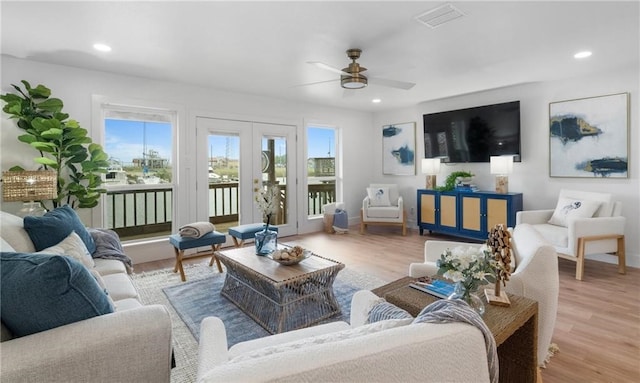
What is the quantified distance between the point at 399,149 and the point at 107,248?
16.8 ft

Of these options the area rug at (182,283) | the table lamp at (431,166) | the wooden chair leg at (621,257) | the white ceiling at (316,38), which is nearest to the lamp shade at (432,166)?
the table lamp at (431,166)

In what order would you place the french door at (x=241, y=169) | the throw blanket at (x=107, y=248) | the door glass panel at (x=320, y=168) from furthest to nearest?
the door glass panel at (x=320, y=168) → the french door at (x=241, y=169) → the throw blanket at (x=107, y=248)

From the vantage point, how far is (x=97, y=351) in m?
1.11

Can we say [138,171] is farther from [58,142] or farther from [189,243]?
[189,243]

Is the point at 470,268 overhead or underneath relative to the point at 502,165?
underneath

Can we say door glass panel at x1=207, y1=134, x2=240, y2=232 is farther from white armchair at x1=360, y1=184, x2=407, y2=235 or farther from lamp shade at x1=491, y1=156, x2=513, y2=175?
lamp shade at x1=491, y1=156, x2=513, y2=175

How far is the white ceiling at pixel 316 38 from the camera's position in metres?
2.39

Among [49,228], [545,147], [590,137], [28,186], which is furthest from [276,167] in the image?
[590,137]

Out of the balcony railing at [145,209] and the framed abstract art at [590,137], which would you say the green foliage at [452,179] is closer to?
the framed abstract art at [590,137]

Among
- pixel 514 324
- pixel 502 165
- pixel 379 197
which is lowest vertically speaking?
pixel 514 324

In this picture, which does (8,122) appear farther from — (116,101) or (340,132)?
(340,132)

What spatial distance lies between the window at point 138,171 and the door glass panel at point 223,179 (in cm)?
58

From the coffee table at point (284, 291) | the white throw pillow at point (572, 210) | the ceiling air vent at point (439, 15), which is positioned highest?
the ceiling air vent at point (439, 15)

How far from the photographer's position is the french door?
4.71 meters
